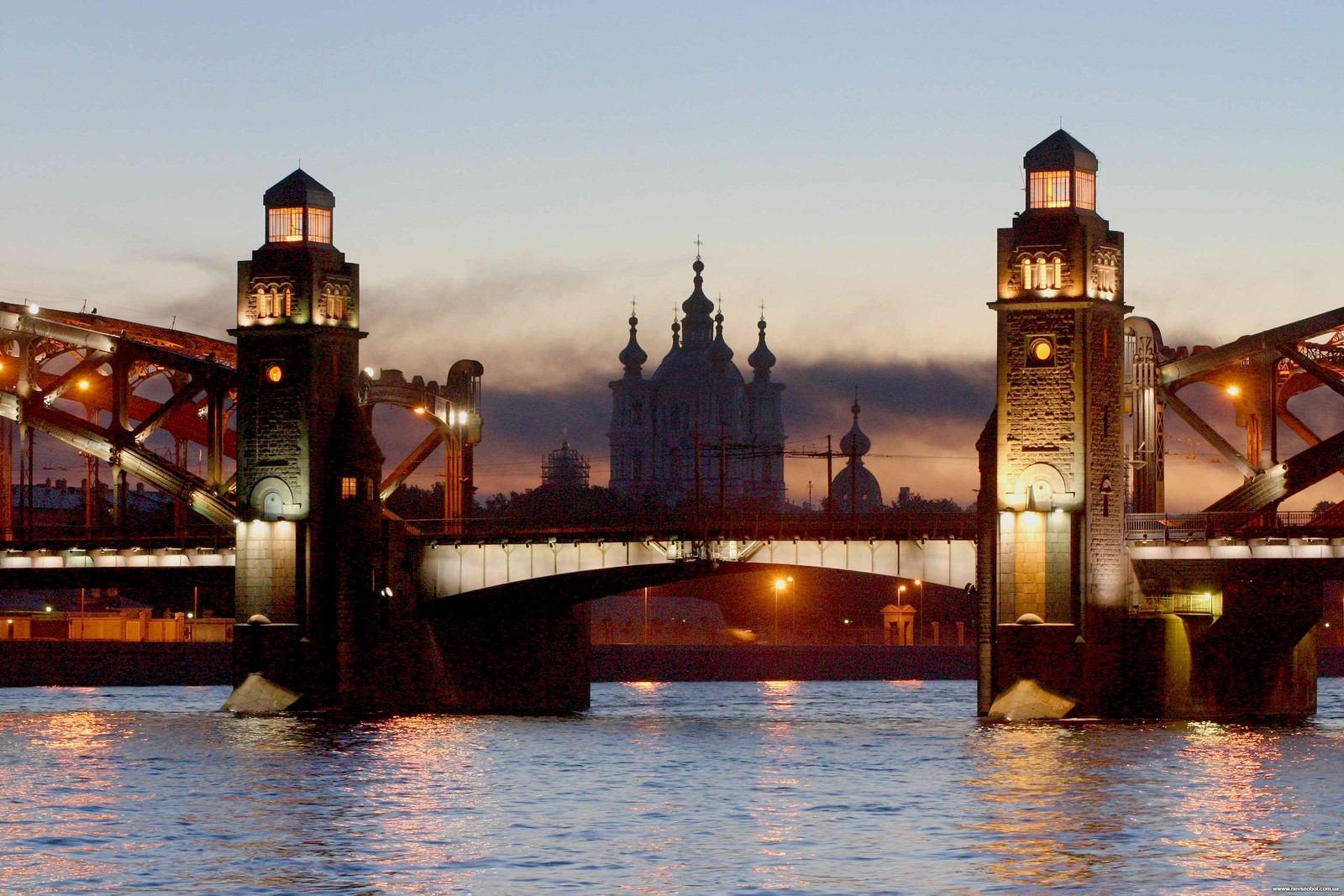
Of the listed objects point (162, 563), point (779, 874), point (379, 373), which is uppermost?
point (379, 373)

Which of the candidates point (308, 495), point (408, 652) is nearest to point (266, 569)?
point (308, 495)

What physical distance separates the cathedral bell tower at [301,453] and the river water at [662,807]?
5691 millimetres

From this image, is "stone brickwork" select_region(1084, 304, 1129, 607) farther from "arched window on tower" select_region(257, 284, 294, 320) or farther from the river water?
"arched window on tower" select_region(257, 284, 294, 320)

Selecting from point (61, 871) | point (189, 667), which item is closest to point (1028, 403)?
point (61, 871)

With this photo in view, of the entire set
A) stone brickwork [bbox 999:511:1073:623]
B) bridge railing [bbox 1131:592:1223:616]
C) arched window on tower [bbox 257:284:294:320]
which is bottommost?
bridge railing [bbox 1131:592:1223:616]

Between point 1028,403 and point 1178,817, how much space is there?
31.8 metres

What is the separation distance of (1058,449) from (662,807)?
1208 inches

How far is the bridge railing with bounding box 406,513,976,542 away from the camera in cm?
10431

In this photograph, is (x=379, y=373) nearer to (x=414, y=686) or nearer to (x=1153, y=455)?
(x=414, y=686)

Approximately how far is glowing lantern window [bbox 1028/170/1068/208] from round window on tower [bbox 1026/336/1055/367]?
5.04 meters

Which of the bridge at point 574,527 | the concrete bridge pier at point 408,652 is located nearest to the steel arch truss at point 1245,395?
the bridge at point 574,527

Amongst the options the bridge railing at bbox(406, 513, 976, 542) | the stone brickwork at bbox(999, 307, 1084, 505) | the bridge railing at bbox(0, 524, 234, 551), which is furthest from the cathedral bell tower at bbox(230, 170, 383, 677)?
the stone brickwork at bbox(999, 307, 1084, 505)

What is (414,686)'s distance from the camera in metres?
109

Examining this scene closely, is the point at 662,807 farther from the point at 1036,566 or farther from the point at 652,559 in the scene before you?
the point at 652,559
